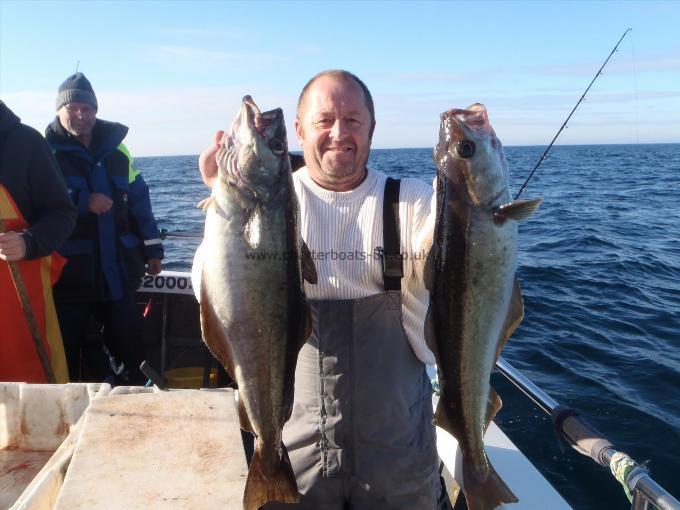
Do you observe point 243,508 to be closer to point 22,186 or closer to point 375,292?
point 375,292

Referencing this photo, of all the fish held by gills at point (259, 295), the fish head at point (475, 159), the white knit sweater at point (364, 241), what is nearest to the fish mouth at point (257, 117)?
the fish held by gills at point (259, 295)

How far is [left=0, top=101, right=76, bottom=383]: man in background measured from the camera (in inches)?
167

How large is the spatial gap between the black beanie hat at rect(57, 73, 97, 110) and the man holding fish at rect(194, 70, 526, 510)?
3.14 metres

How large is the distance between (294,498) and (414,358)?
950mm

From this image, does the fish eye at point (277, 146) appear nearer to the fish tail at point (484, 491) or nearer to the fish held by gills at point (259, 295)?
the fish held by gills at point (259, 295)

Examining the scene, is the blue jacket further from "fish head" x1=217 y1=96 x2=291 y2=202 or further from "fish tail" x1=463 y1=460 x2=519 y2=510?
"fish tail" x1=463 y1=460 x2=519 y2=510

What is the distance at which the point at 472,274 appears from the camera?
8.80ft

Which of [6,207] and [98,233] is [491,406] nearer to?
[6,207]

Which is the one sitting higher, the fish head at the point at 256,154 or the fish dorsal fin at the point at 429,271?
the fish head at the point at 256,154

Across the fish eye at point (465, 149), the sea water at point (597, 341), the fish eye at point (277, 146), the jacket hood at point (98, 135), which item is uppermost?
the jacket hood at point (98, 135)

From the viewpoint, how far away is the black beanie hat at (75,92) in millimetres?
5301

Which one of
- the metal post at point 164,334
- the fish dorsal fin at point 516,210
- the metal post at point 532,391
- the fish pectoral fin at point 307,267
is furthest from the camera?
the metal post at point 164,334

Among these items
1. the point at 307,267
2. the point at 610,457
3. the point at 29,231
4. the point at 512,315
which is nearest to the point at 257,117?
the point at 307,267

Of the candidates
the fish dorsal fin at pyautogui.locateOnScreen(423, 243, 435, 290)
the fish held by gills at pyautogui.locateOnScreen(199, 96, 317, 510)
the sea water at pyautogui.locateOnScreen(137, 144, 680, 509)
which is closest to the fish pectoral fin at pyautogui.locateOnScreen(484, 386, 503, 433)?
the fish dorsal fin at pyautogui.locateOnScreen(423, 243, 435, 290)
